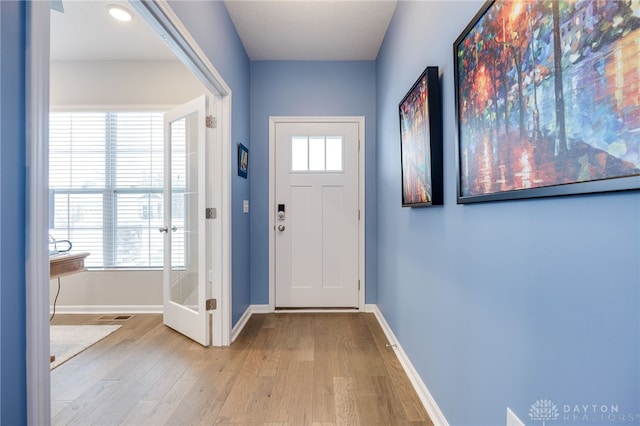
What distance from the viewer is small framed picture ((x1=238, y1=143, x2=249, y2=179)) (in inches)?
101

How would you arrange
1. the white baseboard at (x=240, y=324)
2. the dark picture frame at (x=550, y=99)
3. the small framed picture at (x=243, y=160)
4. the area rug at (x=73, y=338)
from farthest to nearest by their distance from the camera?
1. the small framed picture at (x=243, y=160)
2. the white baseboard at (x=240, y=324)
3. the area rug at (x=73, y=338)
4. the dark picture frame at (x=550, y=99)

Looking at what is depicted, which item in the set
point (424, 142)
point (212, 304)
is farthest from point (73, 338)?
point (424, 142)

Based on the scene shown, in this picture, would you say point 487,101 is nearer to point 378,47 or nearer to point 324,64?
point 378,47

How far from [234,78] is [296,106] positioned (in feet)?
2.37

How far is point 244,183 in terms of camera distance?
109 inches

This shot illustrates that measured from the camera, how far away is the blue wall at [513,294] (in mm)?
568

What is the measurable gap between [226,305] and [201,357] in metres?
0.38

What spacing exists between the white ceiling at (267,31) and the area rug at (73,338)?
2.56 metres

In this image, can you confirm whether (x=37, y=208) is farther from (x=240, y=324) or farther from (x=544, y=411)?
(x=240, y=324)

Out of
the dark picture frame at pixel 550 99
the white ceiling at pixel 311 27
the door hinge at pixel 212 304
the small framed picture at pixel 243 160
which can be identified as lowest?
the door hinge at pixel 212 304

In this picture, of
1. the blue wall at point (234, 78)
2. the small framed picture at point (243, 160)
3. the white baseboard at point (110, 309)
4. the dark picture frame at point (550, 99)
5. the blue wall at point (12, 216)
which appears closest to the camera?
the dark picture frame at point (550, 99)

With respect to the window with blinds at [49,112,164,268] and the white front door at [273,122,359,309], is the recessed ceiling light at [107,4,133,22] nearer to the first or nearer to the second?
the window with blinds at [49,112,164,268]

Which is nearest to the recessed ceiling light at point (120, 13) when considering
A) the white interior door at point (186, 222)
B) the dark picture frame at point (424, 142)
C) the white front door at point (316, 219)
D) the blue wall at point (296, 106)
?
the white interior door at point (186, 222)

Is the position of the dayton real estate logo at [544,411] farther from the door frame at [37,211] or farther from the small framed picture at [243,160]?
the small framed picture at [243,160]
